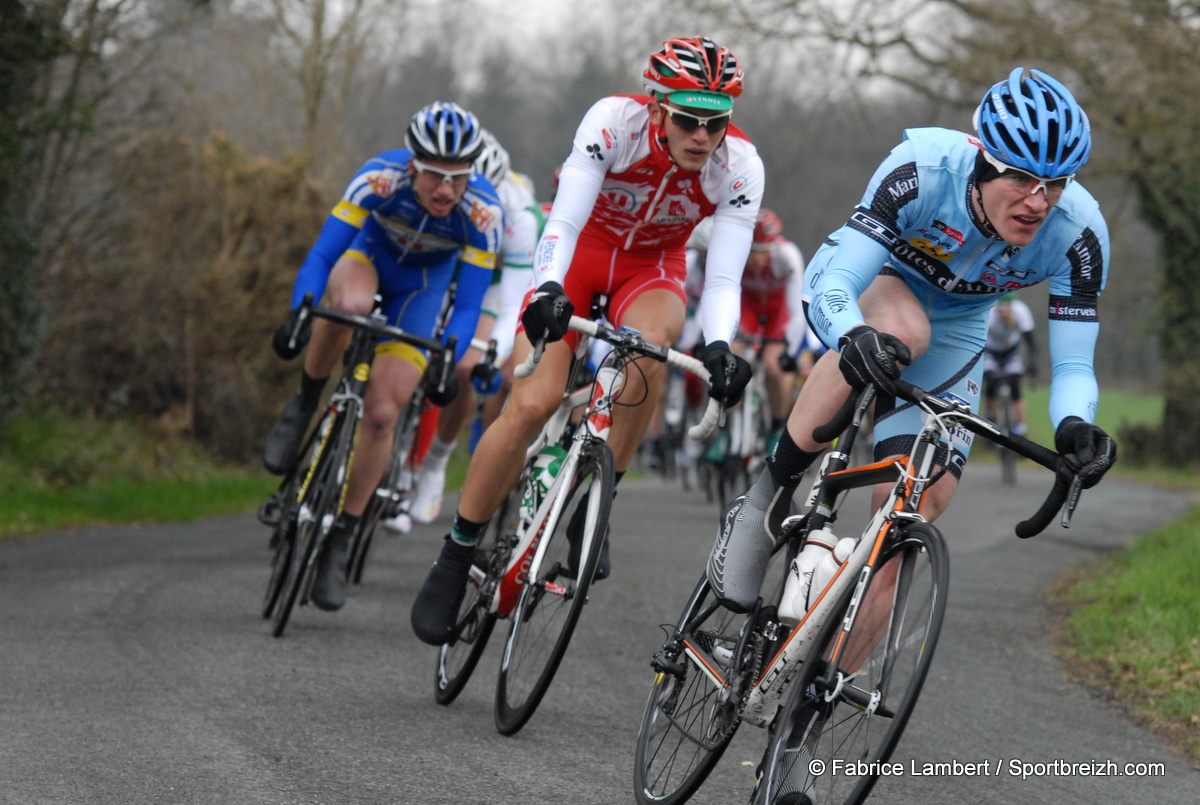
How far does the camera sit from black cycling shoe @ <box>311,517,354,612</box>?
6391mm

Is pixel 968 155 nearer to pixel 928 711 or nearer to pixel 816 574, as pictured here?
pixel 816 574

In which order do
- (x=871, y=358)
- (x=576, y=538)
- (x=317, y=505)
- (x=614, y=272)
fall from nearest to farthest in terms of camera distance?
(x=871, y=358) < (x=576, y=538) < (x=614, y=272) < (x=317, y=505)

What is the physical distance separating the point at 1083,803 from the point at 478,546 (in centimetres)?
229

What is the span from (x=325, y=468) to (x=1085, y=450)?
3914 mm

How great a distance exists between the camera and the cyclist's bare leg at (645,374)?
5.06 metres

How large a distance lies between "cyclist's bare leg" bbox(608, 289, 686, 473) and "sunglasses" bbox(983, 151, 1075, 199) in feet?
5.27

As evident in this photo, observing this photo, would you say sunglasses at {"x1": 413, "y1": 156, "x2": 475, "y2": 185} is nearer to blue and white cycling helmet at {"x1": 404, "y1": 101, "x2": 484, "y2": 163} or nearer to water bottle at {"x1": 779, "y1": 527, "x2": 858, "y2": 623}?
blue and white cycling helmet at {"x1": 404, "y1": 101, "x2": 484, "y2": 163}

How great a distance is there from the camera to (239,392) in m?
14.8

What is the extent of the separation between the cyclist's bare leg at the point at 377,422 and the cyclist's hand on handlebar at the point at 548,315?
2.27 meters

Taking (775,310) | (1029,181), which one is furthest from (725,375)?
(775,310)

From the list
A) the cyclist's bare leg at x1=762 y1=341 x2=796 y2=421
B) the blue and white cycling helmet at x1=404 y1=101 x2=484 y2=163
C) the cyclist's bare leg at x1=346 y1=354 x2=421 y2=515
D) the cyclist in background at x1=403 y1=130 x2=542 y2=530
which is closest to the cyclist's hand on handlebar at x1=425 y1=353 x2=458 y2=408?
the cyclist's bare leg at x1=346 y1=354 x2=421 y2=515

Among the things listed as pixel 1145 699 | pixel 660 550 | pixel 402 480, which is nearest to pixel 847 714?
pixel 1145 699

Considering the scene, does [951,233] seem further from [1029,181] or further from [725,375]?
[725,375]

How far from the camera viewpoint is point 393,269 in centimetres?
724
